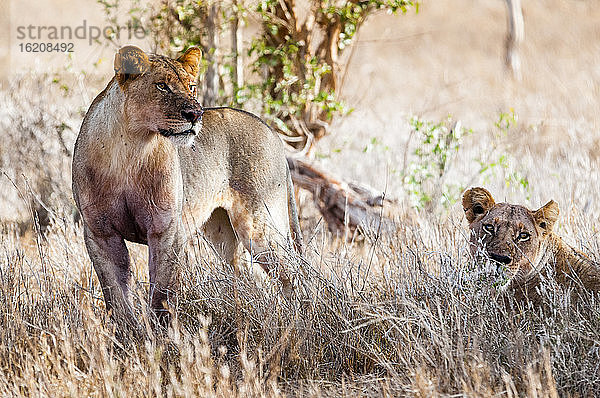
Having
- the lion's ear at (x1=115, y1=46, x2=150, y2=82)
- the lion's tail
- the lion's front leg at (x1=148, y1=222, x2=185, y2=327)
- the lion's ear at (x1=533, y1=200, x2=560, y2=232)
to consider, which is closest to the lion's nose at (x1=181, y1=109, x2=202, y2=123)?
the lion's ear at (x1=115, y1=46, x2=150, y2=82)

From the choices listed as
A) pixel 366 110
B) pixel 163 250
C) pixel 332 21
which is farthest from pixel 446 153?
pixel 366 110

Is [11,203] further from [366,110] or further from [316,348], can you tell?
[366,110]

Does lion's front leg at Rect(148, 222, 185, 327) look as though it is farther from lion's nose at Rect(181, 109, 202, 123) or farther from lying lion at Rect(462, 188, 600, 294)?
lying lion at Rect(462, 188, 600, 294)

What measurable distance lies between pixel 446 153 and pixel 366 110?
601cm

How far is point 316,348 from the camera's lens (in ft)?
13.1

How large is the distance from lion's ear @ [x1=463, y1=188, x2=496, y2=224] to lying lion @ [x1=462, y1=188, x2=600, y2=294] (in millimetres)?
29

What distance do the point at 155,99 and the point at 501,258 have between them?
1866 mm

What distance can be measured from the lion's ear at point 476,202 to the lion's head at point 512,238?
5 centimetres

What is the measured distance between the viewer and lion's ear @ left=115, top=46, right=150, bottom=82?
148 inches

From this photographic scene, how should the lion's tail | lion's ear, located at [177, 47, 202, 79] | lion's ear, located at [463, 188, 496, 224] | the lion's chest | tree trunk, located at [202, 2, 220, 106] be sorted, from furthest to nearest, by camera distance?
tree trunk, located at [202, 2, 220, 106]
the lion's tail
lion's ear, located at [463, 188, 496, 224]
lion's ear, located at [177, 47, 202, 79]
the lion's chest

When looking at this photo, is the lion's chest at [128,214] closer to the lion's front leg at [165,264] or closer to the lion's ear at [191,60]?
the lion's front leg at [165,264]

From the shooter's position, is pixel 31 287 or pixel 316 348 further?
pixel 31 287

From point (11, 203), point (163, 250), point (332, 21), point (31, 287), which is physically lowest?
point (11, 203)

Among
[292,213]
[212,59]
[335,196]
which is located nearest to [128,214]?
[292,213]
